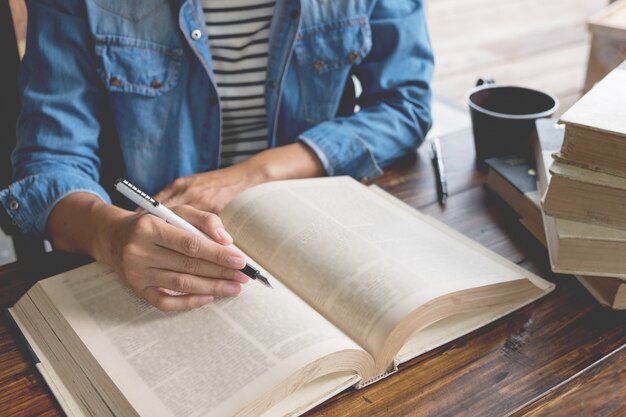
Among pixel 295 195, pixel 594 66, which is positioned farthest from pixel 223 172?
pixel 594 66

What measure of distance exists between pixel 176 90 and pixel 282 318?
0.60m

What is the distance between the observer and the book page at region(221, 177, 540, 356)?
2.40ft

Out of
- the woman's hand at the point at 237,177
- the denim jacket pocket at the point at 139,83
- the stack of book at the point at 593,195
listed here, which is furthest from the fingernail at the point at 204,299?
the denim jacket pocket at the point at 139,83

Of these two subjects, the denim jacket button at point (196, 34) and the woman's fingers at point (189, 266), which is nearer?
the woman's fingers at point (189, 266)

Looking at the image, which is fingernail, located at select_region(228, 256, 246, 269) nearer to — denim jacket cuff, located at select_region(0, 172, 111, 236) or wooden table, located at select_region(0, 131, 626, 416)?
wooden table, located at select_region(0, 131, 626, 416)

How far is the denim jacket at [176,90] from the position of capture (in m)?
1.06

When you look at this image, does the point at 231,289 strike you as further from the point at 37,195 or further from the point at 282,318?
the point at 37,195

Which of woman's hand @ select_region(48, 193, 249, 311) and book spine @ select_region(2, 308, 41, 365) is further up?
woman's hand @ select_region(48, 193, 249, 311)

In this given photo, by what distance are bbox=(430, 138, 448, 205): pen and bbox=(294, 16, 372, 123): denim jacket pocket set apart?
0.21 m

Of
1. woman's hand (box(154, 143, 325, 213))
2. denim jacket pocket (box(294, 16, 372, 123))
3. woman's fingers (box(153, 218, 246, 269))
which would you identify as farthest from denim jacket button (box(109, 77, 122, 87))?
woman's fingers (box(153, 218, 246, 269))

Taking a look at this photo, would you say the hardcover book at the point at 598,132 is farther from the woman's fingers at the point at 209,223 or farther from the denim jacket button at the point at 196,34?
the denim jacket button at the point at 196,34

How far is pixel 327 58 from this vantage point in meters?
1.26

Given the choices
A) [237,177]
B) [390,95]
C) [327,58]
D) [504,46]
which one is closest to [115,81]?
[237,177]

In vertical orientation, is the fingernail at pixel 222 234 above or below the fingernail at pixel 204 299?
above
